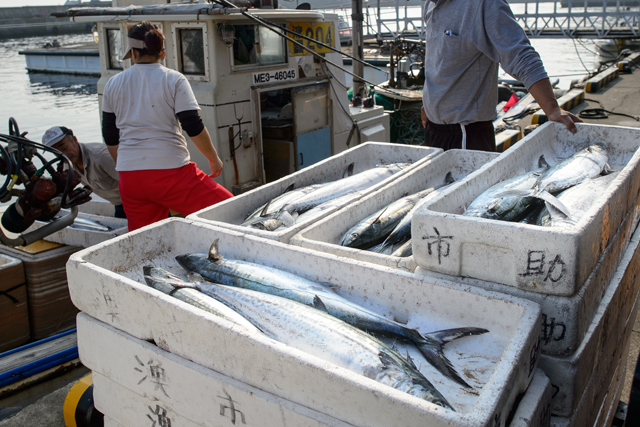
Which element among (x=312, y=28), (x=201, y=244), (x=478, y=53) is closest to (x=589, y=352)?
(x=201, y=244)

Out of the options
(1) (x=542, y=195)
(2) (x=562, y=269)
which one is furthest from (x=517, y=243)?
(1) (x=542, y=195)

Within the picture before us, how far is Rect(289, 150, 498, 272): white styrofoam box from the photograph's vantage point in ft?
6.66

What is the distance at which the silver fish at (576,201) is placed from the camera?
6.10ft

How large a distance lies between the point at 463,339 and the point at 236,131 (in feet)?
16.0

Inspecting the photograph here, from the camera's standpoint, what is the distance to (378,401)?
1.22 meters

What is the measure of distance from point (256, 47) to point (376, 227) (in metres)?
4.45

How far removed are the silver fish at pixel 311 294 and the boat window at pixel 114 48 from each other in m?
5.24

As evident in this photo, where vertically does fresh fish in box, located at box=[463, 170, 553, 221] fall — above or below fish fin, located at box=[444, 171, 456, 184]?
above

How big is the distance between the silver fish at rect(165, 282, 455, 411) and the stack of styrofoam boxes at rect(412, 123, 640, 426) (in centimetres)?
41

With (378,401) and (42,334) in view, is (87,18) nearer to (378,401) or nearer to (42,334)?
(42,334)

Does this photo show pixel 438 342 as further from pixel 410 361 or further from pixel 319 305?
pixel 319 305

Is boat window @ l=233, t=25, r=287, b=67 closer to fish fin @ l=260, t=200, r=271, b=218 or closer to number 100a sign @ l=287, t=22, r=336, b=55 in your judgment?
number 100a sign @ l=287, t=22, r=336, b=55

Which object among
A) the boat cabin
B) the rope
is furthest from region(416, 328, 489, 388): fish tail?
the rope

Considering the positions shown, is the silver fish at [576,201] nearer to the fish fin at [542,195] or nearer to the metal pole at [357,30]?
the fish fin at [542,195]
